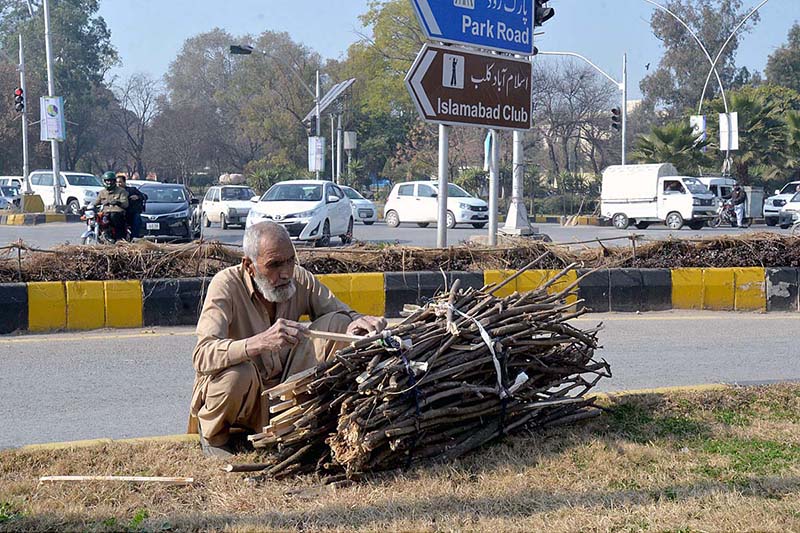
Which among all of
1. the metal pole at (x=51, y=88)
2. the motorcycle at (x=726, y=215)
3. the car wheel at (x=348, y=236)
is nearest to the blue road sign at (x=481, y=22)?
the car wheel at (x=348, y=236)

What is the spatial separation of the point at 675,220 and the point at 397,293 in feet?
73.4

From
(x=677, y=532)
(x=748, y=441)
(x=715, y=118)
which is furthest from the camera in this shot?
(x=715, y=118)

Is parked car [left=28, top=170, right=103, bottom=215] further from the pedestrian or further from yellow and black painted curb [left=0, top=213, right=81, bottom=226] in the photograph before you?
the pedestrian

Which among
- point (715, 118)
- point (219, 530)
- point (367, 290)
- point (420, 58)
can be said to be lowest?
point (219, 530)

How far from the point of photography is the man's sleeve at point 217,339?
4031 millimetres

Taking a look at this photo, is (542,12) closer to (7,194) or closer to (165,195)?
(165,195)

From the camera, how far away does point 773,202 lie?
1253 inches

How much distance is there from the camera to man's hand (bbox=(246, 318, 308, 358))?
386cm

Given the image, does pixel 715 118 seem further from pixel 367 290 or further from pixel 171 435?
pixel 171 435

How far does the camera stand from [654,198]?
1182 inches

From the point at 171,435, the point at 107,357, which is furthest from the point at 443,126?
the point at 171,435

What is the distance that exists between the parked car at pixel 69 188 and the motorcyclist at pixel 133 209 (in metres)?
18.6

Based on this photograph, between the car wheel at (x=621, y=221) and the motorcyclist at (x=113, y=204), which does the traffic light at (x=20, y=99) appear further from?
the car wheel at (x=621, y=221)

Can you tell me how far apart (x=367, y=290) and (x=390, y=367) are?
521cm
